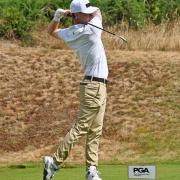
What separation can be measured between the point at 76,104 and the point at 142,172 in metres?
7.65

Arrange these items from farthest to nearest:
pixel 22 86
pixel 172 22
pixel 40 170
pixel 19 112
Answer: pixel 172 22
pixel 22 86
pixel 19 112
pixel 40 170

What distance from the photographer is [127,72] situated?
561 inches

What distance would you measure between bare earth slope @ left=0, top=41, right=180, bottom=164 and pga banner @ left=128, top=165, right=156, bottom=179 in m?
4.91

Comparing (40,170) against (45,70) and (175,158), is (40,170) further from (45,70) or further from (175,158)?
(45,70)

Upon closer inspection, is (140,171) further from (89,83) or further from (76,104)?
(76,104)

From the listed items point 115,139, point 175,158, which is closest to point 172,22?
point 115,139

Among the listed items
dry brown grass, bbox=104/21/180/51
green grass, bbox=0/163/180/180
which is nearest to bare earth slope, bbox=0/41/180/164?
dry brown grass, bbox=104/21/180/51

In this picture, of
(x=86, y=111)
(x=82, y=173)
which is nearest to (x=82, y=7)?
(x=86, y=111)

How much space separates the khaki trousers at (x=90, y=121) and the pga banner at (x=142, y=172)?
131 centimetres

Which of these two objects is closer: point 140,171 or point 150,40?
point 140,171

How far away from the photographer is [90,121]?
6.87 m

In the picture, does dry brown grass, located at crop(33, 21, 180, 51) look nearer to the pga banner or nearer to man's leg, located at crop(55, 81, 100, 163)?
man's leg, located at crop(55, 81, 100, 163)

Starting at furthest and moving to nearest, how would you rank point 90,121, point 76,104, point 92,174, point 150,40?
point 150,40 → point 76,104 → point 90,121 → point 92,174

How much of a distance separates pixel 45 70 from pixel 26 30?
2080 mm
